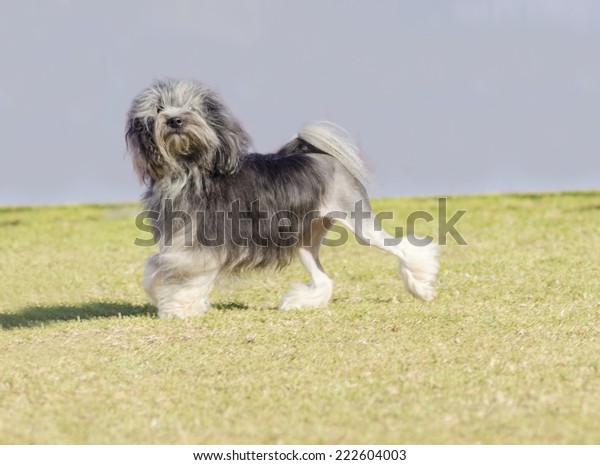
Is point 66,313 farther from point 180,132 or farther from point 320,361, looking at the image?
point 320,361

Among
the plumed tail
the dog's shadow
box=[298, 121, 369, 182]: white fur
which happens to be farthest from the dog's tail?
the dog's shadow

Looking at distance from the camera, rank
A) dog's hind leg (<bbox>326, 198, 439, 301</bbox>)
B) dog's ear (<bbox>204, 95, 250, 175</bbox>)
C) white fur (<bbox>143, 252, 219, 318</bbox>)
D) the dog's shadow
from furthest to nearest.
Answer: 1. the dog's shadow
2. dog's hind leg (<bbox>326, 198, 439, 301</bbox>)
3. white fur (<bbox>143, 252, 219, 318</bbox>)
4. dog's ear (<bbox>204, 95, 250, 175</bbox>)

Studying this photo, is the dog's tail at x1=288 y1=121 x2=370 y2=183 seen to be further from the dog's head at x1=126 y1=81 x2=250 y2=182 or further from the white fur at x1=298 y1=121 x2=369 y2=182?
the dog's head at x1=126 y1=81 x2=250 y2=182

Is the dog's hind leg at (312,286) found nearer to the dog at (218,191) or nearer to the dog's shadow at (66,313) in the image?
the dog at (218,191)

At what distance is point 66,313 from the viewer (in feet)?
32.5

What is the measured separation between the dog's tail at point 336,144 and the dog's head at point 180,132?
812 mm

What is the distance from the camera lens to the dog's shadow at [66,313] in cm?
934

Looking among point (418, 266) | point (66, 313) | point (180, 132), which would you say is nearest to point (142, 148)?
point (180, 132)

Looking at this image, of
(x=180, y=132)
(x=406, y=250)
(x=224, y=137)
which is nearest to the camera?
(x=180, y=132)

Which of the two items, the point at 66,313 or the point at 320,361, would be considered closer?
the point at 320,361

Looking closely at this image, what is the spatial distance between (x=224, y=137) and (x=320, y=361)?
241 cm

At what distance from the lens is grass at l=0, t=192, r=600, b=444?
5289 millimetres

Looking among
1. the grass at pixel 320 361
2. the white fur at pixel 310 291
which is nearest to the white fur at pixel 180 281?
the grass at pixel 320 361

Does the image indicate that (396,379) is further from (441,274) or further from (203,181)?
(441,274)
